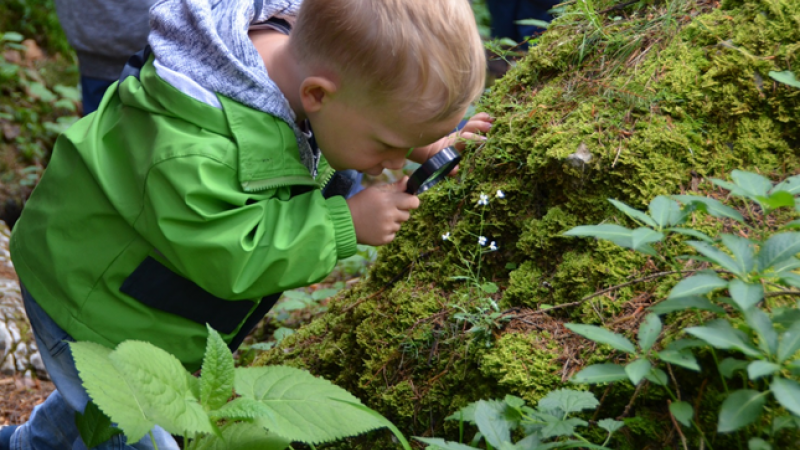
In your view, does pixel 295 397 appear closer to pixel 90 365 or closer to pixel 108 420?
pixel 90 365

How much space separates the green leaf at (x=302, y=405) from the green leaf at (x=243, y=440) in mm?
85

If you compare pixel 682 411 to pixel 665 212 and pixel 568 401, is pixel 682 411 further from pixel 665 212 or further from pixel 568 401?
pixel 665 212

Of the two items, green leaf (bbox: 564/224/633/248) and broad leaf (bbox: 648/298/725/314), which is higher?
green leaf (bbox: 564/224/633/248)

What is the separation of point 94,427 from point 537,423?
4.76ft

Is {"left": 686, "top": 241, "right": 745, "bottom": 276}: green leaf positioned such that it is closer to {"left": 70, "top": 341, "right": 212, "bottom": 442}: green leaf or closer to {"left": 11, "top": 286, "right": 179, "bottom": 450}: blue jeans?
{"left": 70, "top": 341, "right": 212, "bottom": 442}: green leaf

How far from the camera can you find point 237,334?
2650 millimetres

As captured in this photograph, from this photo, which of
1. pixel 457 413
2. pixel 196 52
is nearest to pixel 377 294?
pixel 457 413

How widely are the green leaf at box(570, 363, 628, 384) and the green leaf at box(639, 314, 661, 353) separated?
0.08 meters

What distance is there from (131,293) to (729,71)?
2.20 metres

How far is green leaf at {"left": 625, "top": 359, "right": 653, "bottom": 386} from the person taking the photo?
1519 mm

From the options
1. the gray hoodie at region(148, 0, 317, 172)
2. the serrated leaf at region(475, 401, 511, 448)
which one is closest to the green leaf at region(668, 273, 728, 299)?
the serrated leaf at region(475, 401, 511, 448)

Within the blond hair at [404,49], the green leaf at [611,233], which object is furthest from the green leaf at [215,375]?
the green leaf at [611,233]

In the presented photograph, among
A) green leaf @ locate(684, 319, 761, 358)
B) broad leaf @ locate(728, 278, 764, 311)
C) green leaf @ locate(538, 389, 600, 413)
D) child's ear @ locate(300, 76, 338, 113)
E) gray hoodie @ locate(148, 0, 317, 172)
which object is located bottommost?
green leaf @ locate(538, 389, 600, 413)

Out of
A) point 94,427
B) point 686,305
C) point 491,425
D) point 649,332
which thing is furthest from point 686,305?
point 94,427
